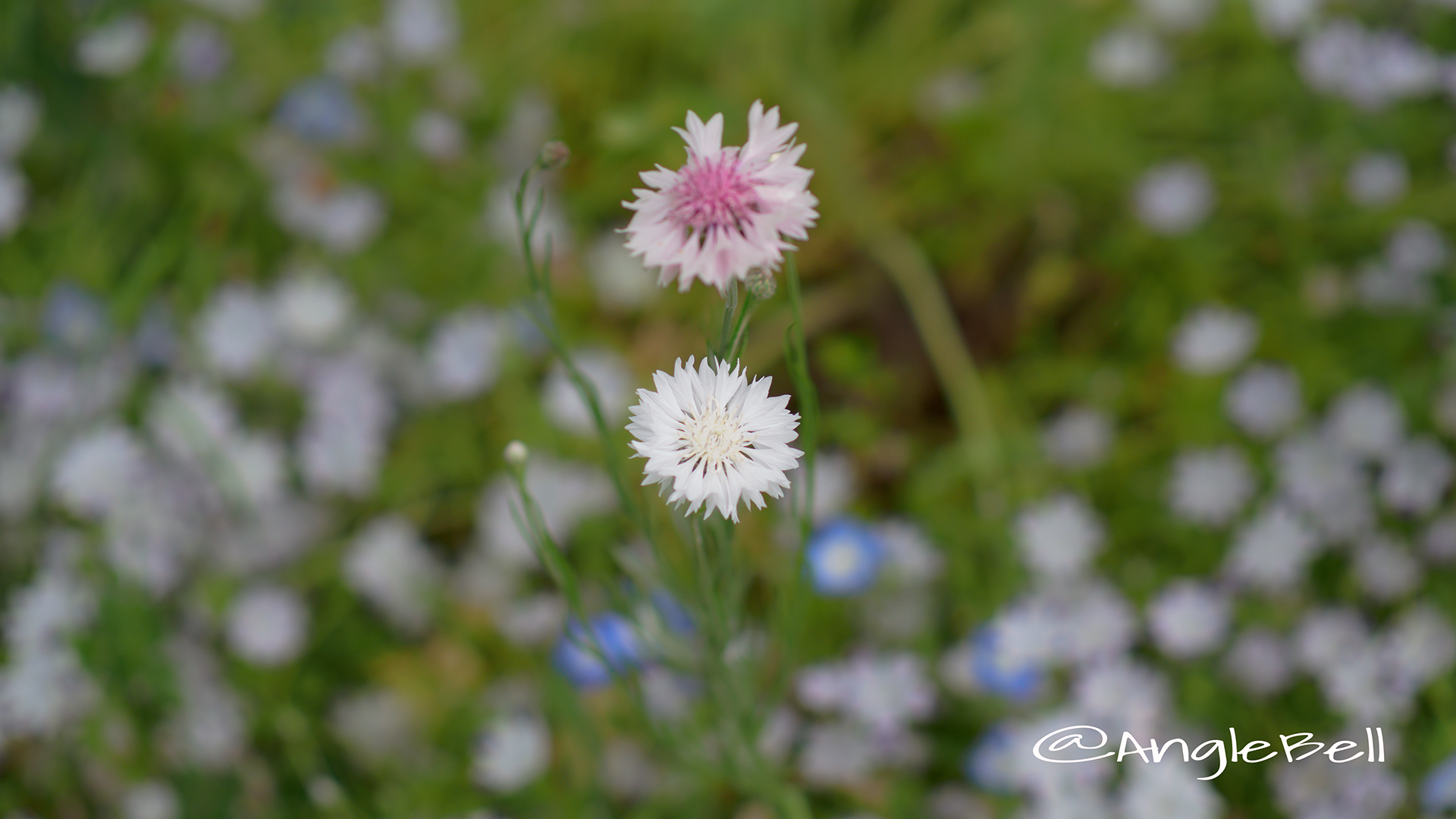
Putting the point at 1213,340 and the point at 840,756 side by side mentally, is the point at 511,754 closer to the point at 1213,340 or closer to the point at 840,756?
the point at 840,756

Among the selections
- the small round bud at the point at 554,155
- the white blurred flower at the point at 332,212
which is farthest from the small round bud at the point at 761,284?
the white blurred flower at the point at 332,212

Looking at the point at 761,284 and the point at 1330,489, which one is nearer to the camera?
the point at 761,284

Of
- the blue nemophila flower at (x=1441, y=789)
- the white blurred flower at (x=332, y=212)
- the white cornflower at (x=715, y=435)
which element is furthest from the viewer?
the white blurred flower at (x=332, y=212)

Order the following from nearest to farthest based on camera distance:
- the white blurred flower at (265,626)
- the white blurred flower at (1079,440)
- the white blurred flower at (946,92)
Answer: the white blurred flower at (265,626)
the white blurred flower at (1079,440)
the white blurred flower at (946,92)

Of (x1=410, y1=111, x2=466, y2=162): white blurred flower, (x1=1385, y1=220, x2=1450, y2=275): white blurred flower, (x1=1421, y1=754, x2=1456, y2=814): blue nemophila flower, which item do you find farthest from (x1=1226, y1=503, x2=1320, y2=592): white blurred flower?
(x1=410, y1=111, x2=466, y2=162): white blurred flower

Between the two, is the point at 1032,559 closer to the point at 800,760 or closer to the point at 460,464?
the point at 800,760

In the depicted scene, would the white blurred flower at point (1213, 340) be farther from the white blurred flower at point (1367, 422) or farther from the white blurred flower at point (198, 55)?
the white blurred flower at point (198, 55)

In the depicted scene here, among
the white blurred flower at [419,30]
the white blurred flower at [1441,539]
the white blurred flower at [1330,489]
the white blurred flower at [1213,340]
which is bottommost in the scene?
the white blurred flower at [1441,539]

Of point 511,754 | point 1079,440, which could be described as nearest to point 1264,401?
point 1079,440
